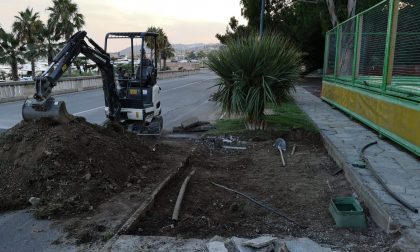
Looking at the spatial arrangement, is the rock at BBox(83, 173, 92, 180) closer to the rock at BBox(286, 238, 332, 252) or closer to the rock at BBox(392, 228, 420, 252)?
the rock at BBox(286, 238, 332, 252)

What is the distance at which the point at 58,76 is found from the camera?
715cm

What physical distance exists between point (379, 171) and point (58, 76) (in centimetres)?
544

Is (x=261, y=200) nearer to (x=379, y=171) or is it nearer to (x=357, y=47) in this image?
(x=379, y=171)

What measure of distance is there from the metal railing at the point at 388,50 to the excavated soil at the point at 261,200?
211 centimetres

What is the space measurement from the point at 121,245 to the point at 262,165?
4.13 metres

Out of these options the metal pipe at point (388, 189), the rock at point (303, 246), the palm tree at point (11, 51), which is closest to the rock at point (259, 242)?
the rock at point (303, 246)

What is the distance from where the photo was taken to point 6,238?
4.63 meters

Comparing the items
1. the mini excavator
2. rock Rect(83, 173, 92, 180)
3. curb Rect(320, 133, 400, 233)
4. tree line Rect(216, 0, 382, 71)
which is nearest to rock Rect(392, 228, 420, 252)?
curb Rect(320, 133, 400, 233)

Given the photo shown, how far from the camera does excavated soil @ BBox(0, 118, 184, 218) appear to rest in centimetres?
551

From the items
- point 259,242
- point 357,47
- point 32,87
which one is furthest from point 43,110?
point 32,87

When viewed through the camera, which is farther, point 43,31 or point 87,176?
point 43,31

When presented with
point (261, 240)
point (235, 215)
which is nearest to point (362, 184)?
point (235, 215)

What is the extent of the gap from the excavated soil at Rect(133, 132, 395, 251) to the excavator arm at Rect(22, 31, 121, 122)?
2383mm

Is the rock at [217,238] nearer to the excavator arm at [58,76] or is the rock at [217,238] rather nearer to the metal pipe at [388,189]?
the metal pipe at [388,189]
